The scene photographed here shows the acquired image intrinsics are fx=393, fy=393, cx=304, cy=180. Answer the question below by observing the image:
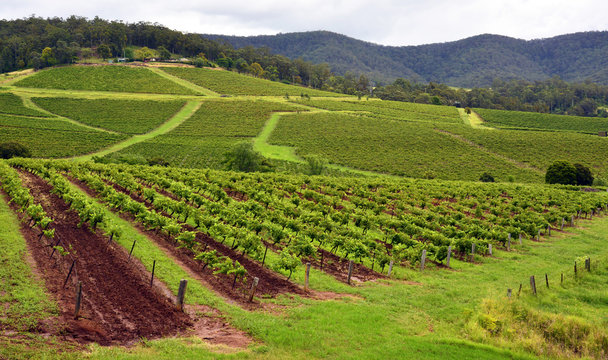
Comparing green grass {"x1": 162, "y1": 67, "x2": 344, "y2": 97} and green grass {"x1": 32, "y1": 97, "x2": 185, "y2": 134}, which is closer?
green grass {"x1": 32, "y1": 97, "x2": 185, "y2": 134}

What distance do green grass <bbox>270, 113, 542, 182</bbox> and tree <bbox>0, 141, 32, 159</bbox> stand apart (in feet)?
156

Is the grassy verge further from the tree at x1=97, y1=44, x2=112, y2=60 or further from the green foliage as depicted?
the tree at x1=97, y1=44, x2=112, y2=60

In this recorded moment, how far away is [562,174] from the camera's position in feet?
215

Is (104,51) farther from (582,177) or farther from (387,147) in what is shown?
(582,177)

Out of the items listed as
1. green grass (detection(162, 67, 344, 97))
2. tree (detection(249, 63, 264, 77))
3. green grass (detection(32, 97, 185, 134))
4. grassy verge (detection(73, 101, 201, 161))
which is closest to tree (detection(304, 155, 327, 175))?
grassy verge (detection(73, 101, 201, 161))

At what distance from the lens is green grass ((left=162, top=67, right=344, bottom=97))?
149 m

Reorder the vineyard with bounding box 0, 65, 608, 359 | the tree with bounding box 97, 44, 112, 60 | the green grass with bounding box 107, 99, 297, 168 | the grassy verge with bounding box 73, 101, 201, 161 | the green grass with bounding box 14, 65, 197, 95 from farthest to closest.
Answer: the tree with bounding box 97, 44, 112, 60
the green grass with bounding box 14, 65, 197, 95
the grassy verge with bounding box 73, 101, 201, 161
the green grass with bounding box 107, 99, 297, 168
the vineyard with bounding box 0, 65, 608, 359

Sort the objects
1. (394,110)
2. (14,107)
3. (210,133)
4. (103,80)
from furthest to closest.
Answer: (103,80), (394,110), (14,107), (210,133)

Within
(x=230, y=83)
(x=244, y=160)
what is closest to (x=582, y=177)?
(x=244, y=160)

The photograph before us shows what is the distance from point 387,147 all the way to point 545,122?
68984mm

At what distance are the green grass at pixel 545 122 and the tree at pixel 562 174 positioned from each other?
59.0 meters

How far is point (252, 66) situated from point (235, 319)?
189673 mm

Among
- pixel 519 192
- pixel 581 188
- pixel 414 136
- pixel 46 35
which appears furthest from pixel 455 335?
pixel 46 35

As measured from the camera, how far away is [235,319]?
573 inches
